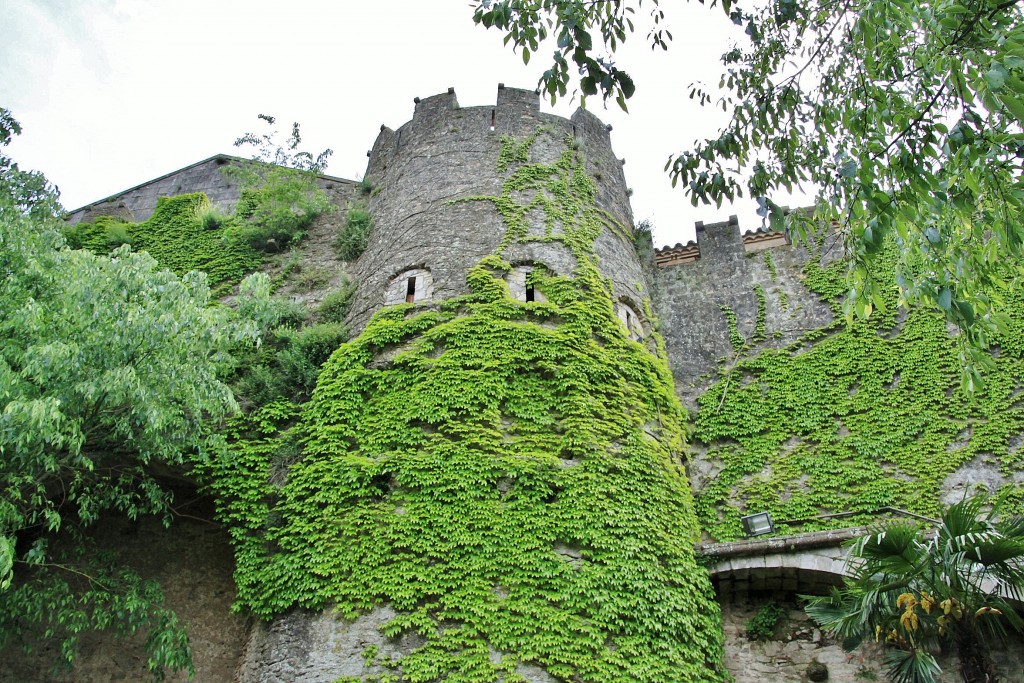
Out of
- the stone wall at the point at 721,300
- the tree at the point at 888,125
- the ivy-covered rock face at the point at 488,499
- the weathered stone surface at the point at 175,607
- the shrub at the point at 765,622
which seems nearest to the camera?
the tree at the point at 888,125

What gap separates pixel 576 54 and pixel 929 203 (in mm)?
2599

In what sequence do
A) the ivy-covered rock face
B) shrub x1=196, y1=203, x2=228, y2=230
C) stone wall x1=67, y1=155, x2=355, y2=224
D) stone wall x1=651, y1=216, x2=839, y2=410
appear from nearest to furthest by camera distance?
the ivy-covered rock face, stone wall x1=651, y1=216, x2=839, y2=410, shrub x1=196, y1=203, x2=228, y2=230, stone wall x1=67, y1=155, x2=355, y2=224

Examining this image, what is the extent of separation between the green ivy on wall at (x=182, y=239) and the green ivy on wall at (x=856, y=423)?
26.8ft

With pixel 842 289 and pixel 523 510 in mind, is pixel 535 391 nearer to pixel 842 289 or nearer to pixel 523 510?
pixel 523 510

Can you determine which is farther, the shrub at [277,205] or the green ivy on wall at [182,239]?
the shrub at [277,205]

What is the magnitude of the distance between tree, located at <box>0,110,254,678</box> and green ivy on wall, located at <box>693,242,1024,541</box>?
657cm

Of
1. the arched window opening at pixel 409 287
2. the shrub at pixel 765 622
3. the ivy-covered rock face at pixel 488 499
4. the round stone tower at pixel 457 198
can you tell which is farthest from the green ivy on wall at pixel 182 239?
the shrub at pixel 765 622

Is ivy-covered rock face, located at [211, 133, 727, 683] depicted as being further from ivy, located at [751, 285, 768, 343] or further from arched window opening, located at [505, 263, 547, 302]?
ivy, located at [751, 285, 768, 343]

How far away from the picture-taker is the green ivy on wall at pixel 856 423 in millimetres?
10258

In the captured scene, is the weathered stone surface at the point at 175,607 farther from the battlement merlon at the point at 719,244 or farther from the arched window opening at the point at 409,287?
the battlement merlon at the point at 719,244

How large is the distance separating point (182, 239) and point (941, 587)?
12947mm

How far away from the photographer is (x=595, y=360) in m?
10.3

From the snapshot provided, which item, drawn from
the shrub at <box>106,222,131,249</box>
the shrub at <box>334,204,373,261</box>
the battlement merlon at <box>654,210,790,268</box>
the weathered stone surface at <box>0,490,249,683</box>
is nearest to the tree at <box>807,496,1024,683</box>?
the weathered stone surface at <box>0,490,249,683</box>

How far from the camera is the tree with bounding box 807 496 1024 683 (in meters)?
6.99
